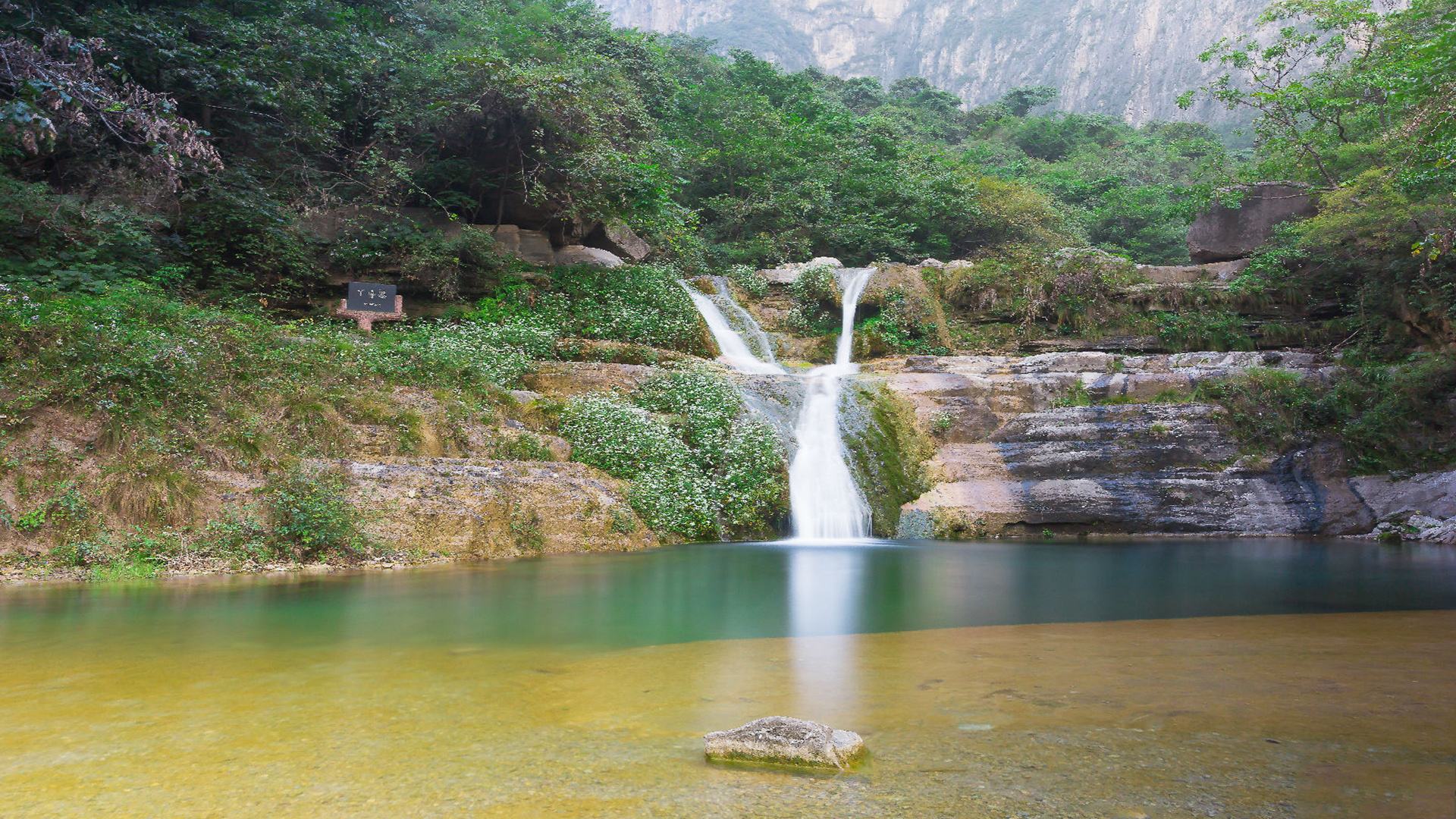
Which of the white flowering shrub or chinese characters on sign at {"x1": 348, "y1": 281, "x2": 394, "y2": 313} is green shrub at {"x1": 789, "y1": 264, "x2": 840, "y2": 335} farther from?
chinese characters on sign at {"x1": 348, "y1": 281, "x2": 394, "y2": 313}

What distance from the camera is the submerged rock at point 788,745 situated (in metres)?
2.55

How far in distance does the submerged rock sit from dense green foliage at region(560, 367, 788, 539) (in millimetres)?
8404

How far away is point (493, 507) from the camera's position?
9.44 metres

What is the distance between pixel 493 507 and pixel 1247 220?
20094 millimetres

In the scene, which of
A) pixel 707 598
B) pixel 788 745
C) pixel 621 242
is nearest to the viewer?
pixel 788 745

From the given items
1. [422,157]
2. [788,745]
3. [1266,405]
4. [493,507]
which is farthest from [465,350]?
[1266,405]

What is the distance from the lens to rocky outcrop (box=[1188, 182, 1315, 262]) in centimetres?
2012

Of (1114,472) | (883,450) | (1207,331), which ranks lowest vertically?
(1114,472)

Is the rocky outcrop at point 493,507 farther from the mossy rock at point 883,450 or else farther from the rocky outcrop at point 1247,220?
the rocky outcrop at point 1247,220

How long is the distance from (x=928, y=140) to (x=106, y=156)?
109 ft

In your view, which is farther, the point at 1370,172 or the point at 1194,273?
the point at 1194,273

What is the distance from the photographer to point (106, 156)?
45.3 feet

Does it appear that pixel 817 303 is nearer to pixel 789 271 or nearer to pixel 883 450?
pixel 789 271

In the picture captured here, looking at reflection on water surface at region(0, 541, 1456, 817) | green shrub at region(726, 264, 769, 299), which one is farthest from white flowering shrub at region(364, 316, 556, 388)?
green shrub at region(726, 264, 769, 299)
